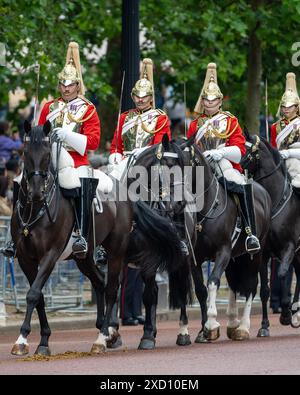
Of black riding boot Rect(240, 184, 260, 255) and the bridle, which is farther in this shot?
black riding boot Rect(240, 184, 260, 255)

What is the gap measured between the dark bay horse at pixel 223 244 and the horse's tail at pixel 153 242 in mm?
647

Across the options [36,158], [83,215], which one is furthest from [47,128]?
[83,215]

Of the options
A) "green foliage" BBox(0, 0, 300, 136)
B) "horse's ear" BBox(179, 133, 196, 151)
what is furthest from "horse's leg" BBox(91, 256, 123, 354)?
"green foliage" BBox(0, 0, 300, 136)

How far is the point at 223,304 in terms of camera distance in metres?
22.5

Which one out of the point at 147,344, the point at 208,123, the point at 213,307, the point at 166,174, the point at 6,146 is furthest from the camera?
the point at 6,146

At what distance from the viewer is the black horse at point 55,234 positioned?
45.8 feet

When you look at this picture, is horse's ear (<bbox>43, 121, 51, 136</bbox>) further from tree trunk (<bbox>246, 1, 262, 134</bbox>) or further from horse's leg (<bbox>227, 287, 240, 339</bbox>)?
tree trunk (<bbox>246, 1, 262, 134</bbox>)

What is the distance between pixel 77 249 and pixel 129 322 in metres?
5.15

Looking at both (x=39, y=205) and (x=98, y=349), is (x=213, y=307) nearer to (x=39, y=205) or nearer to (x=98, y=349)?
(x=98, y=349)

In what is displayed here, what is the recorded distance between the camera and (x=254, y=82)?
1025 inches

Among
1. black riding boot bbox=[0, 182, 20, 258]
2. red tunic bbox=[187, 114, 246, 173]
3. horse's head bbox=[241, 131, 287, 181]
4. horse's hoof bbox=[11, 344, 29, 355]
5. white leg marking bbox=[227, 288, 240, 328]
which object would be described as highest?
red tunic bbox=[187, 114, 246, 173]

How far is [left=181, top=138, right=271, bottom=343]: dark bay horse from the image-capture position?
15.7 metres

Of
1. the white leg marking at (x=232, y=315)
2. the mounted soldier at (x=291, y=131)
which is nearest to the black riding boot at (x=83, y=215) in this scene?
the white leg marking at (x=232, y=315)

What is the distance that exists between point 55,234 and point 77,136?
124cm
